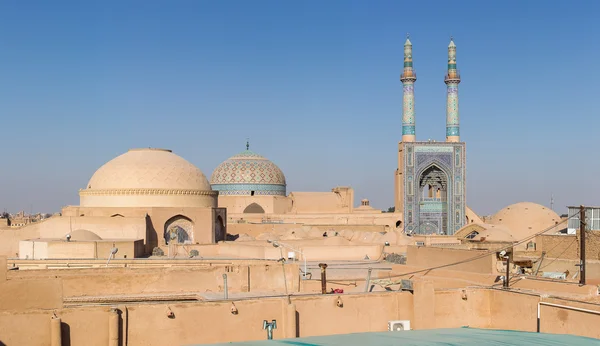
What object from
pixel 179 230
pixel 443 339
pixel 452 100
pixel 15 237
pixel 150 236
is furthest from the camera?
pixel 452 100

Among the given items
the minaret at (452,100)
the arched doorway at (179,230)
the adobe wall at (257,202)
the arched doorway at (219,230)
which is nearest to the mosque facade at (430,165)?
the minaret at (452,100)

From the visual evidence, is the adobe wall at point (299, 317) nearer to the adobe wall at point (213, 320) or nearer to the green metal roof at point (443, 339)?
the adobe wall at point (213, 320)

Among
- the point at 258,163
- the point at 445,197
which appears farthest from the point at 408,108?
the point at 258,163

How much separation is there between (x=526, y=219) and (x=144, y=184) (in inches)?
651

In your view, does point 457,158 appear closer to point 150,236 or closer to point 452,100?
point 452,100

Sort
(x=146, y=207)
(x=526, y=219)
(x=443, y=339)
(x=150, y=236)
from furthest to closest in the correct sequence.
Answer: (x=526, y=219), (x=146, y=207), (x=150, y=236), (x=443, y=339)

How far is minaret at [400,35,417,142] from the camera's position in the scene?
118ft

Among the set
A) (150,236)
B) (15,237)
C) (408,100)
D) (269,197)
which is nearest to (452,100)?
(408,100)

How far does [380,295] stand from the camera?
10148mm

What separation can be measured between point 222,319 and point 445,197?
95.0 feet

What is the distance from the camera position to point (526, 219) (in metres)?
31.9

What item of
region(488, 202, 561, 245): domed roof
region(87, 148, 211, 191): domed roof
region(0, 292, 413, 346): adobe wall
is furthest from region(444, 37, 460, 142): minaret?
region(0, 292, 413, 346): adobe wall

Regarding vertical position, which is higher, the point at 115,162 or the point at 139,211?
the point at 115,162

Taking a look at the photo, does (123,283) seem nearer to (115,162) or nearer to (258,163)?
(115,162)
